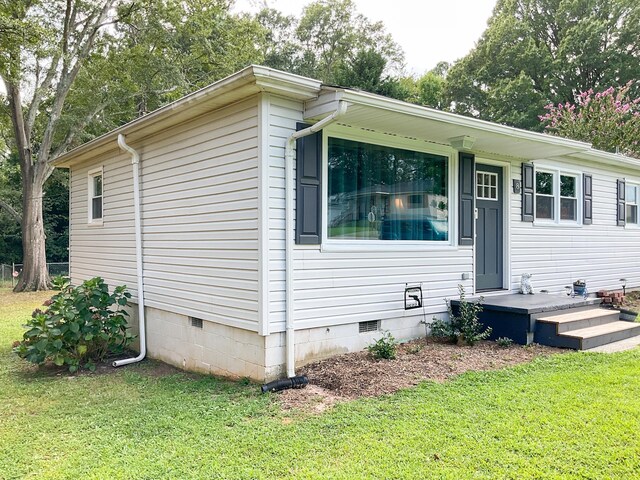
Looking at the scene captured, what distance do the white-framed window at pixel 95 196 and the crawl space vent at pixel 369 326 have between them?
16.3 ft

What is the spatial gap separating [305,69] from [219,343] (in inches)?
968

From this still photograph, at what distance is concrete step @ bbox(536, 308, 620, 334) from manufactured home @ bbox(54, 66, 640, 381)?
2.14 ft

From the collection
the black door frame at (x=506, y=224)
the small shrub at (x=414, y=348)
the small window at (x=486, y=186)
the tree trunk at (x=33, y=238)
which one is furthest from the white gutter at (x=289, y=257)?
the tree trunk at (x=33, y=238)

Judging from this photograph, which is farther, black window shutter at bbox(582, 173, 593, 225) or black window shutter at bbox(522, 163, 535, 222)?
black window shutter at bbox(582, 173, 593, 225)

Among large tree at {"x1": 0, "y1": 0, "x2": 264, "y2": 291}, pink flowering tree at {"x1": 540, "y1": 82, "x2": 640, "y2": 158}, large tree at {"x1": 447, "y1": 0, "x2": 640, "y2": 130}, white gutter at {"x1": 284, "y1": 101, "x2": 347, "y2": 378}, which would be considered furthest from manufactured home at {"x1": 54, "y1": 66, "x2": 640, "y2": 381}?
large tree at {"x1": 447, "y1": 0, "x2": 640, "y2": 130}

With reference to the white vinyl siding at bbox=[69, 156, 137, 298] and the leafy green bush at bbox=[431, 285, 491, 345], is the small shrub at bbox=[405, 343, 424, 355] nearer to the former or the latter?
the leafy green bush at bbox=[431, 285, 491, 345]

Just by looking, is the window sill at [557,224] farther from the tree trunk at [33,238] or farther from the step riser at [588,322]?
the tree trunk at [33,238]

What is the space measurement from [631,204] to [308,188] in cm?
851

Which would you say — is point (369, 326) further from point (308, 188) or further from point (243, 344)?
point (308, 188)

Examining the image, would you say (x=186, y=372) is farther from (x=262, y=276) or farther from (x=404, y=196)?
(x=404, y=196)

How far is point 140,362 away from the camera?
6.07 meters

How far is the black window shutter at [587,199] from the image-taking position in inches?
336

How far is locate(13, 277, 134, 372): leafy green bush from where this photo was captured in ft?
17.8

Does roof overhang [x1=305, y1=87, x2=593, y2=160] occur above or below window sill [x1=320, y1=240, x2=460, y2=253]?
above
